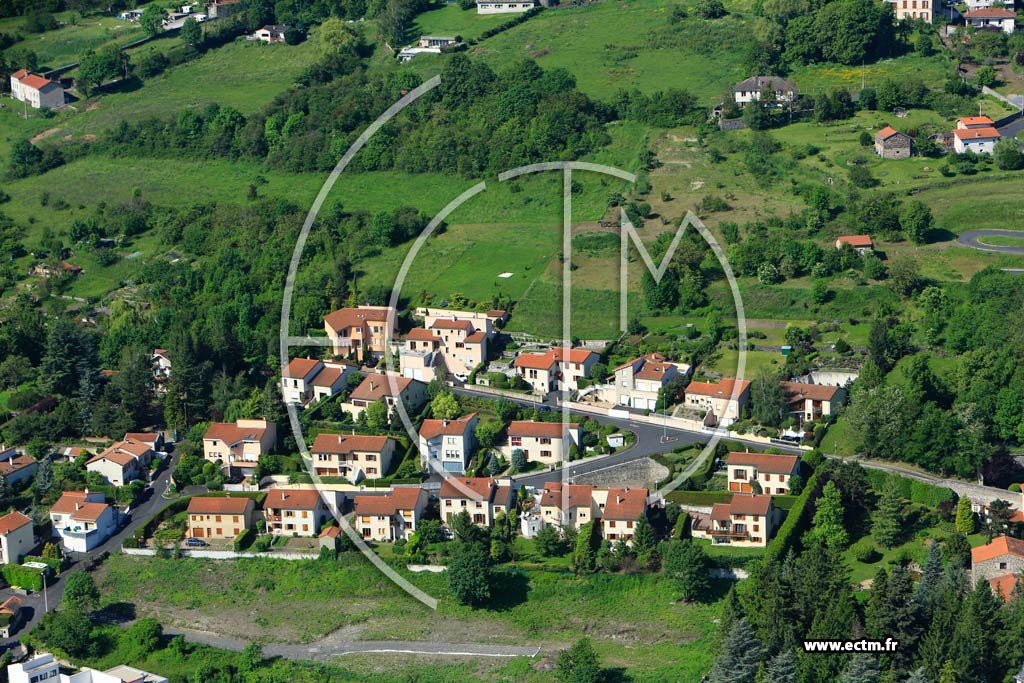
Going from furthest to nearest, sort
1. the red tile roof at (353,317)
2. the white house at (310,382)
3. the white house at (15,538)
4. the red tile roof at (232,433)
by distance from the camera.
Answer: the red tile roof at (353,317), the white house at (310,382), the red tile roof at (232,433), the white house at (15,538)

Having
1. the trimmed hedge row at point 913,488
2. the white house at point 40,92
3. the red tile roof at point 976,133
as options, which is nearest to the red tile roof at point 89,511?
the trimmed hedge row at point 913,488

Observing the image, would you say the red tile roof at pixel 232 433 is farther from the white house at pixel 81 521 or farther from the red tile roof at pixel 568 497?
the red tile roof at pixel 568 497

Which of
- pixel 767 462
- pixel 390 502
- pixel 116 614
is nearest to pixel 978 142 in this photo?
pixel 767 462

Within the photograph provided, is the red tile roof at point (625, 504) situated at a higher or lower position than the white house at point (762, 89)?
lower

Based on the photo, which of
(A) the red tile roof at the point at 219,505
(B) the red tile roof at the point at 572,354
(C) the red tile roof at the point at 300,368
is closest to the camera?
(A) the red tile roof at the point at 219,505

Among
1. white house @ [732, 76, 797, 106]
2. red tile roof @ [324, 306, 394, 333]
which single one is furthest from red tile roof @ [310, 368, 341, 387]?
white house @ [732, 76, 797, 106]

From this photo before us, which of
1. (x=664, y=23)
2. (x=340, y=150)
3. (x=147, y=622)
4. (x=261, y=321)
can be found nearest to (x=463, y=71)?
(x=340, y=150)
